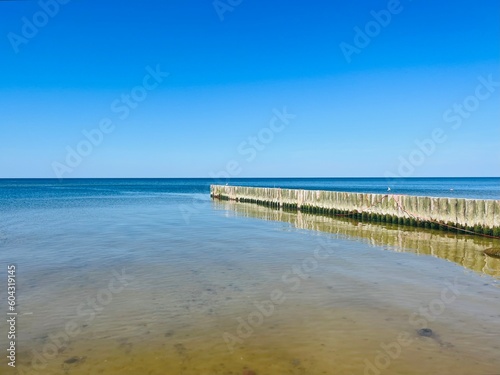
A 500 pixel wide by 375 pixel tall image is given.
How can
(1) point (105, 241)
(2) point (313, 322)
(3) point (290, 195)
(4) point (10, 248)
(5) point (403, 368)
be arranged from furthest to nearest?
(3) point (290, 195)
(1) point (105, 241)
(4) point (10, 248)
(2) point (313, 322)
(5) point (403, 368)

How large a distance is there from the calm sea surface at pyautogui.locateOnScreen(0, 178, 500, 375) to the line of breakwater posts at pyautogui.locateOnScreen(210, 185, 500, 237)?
11.4ft

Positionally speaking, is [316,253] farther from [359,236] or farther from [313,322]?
[313,322]

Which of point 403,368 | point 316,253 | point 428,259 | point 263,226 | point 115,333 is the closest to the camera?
point 403,368

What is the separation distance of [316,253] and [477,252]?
6303mm

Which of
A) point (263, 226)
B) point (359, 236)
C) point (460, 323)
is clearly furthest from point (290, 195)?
point (460, 323)

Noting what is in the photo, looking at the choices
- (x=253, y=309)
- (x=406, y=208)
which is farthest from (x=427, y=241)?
(x=253, y=309)

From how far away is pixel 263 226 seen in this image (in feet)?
73.8

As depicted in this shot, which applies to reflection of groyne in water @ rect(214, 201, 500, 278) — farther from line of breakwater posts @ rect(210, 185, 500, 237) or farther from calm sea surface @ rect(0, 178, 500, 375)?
line of breakwater posts @ rect(210, 185, 500, 237)

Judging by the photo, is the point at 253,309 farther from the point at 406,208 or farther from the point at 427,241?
the point at 406,208

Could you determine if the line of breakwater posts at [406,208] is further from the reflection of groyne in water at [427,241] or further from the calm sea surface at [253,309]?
the calm sea surface at [253,309]

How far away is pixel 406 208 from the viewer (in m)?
23.0

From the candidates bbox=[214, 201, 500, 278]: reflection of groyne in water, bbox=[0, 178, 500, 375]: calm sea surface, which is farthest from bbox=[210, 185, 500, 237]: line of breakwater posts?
bbox=[0, 178, 500, 375]: calm sea surface

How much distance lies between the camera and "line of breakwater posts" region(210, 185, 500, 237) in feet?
59.9

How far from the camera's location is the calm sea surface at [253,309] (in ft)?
18.9
